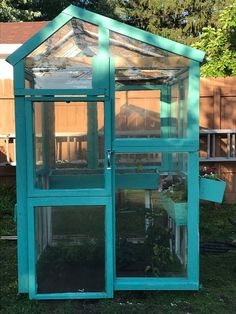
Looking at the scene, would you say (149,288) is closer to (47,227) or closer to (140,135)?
(47,227)

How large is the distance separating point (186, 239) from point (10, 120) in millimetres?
5066

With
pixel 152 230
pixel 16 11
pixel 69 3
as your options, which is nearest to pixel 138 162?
pixel 152 230

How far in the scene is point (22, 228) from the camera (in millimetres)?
4016

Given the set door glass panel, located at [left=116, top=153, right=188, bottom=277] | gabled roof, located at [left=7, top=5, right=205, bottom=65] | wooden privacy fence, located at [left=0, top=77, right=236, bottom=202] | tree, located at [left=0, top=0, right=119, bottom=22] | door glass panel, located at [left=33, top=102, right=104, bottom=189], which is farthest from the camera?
tree, located at [left=0, top=0, right=119, bottom=22]

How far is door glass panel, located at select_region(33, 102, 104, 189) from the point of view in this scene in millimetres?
4055

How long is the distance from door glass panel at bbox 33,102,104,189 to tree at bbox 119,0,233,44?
887 inches

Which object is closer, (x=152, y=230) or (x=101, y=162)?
(x=101, y=162)

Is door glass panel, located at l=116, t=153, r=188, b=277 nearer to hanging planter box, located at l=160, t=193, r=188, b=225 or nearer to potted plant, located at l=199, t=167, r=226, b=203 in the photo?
hanging planter box, located at l=160, t=193, r=188, b=225

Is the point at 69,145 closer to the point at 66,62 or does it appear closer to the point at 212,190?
the point at 66,62

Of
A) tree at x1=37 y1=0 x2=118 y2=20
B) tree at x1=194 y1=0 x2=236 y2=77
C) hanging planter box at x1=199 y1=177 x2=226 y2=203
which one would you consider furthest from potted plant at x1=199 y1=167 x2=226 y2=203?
tree at x1=37 y1=0 x2=118 y2=20

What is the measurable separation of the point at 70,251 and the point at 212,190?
4.51 ft

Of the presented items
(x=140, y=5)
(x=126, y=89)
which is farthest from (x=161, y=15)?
(x=126, y=89)

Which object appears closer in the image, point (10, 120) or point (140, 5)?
point (10, 120)

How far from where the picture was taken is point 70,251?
4.16 metres
